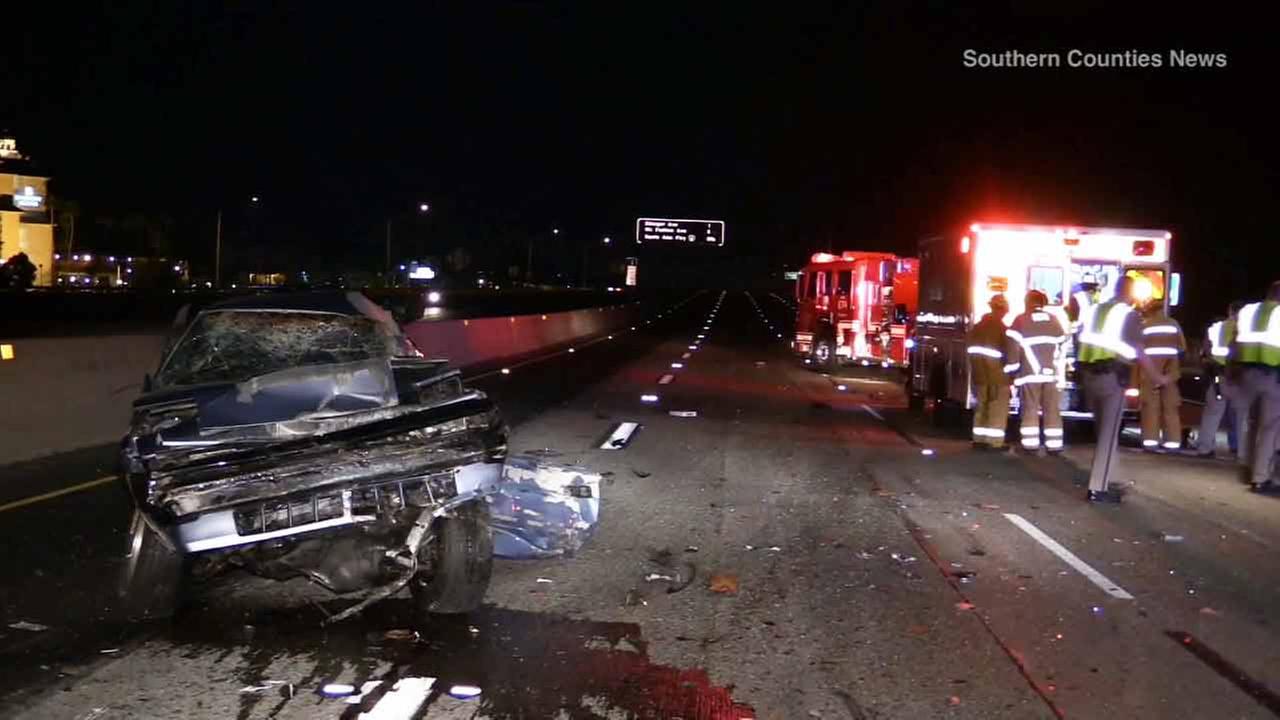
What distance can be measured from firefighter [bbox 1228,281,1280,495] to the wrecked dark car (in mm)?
8740

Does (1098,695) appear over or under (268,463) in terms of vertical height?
under

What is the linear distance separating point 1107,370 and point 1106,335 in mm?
372

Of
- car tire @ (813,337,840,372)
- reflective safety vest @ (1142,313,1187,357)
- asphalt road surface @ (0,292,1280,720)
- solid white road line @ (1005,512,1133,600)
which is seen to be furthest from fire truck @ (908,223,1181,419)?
car tire @ (813,337,840,372)

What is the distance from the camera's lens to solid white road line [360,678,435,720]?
5488 millimetres

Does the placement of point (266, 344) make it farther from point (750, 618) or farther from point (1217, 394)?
point (1217, 394)

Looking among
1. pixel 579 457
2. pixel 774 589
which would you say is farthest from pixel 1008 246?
pixel 774 589

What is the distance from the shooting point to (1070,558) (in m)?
9.09

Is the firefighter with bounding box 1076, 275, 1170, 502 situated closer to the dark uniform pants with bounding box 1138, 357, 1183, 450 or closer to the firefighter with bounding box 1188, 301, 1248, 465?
the firefighter with bounding box 1188, 301, 1248, 465

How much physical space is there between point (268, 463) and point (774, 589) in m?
3.34

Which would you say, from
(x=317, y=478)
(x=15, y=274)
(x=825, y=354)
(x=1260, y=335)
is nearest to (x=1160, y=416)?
(x=1260, y=335)

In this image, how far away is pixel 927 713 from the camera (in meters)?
5.68

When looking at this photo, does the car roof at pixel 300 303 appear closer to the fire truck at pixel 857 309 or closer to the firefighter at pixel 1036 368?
the firefighter at pixel 1036 368

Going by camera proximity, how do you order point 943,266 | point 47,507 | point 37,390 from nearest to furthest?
point 47,507 < point 37,390 < point 943,266

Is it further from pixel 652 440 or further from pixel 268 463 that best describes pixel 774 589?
pixel 652 440
